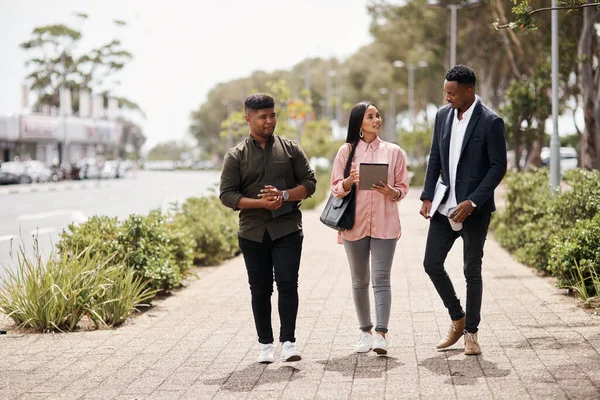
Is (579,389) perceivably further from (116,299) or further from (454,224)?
(116,299)

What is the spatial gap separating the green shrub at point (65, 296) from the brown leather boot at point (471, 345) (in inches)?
128

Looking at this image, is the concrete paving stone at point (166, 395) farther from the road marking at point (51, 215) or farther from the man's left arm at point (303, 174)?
the road marking at point (51, 215)

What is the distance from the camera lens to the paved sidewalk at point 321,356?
20.4 ft

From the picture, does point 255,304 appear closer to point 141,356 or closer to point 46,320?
point 141,356

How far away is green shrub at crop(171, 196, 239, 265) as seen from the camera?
15.0 m

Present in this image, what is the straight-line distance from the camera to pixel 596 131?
73.8ft

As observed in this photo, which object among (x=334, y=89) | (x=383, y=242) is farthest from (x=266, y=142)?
(x=334, y=89)

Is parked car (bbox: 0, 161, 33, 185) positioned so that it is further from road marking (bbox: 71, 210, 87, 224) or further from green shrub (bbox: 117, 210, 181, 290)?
green shrub (bbox: 117, 210, 181, 290)

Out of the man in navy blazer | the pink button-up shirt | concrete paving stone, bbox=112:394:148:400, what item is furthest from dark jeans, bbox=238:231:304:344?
concrete paving stone, bbox=112:394:148:400

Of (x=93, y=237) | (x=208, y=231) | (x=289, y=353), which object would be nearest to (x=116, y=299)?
(x=93, y=237)

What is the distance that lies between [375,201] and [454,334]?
1076mm

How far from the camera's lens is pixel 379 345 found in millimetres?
7168

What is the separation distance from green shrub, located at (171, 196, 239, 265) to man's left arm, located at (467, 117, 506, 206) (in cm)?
760

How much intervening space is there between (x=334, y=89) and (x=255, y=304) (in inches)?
3531
